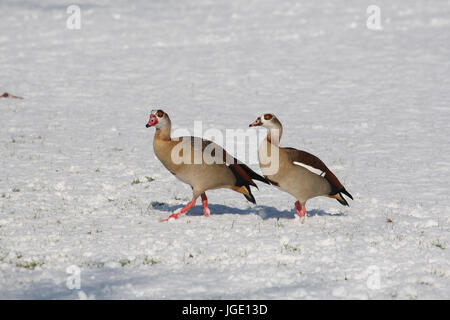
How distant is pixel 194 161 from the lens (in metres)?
10.2

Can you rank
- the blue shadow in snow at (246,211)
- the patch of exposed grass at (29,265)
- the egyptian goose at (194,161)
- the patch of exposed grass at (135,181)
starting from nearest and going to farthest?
the patch of exposed grass at (29,265), the egyptian goose at (194,161), the blue shadow in snow at (246,211), the patch of exposed grass at (135,181)

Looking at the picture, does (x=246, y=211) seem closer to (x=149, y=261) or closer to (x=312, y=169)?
(x=312, y=169)

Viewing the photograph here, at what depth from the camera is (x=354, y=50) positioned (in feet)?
99.5

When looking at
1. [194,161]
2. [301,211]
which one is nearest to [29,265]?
[194,161]

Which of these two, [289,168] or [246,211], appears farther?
[246,211]

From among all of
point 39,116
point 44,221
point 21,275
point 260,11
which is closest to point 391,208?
point 44,221

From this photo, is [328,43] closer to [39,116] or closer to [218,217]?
[39,116]

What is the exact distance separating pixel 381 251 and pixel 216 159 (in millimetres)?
2842

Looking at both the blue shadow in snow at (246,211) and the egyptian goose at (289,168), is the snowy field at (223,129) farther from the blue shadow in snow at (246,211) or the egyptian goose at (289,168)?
the egyptian goose at (289,168)

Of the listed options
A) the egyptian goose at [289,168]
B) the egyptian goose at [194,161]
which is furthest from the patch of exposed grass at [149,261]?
the egyptian goose at [289,168]

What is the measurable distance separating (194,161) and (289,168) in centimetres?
143

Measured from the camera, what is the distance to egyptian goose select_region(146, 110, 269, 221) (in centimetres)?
1022

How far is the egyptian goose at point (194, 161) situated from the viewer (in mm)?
10219

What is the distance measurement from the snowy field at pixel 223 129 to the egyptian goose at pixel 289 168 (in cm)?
63
